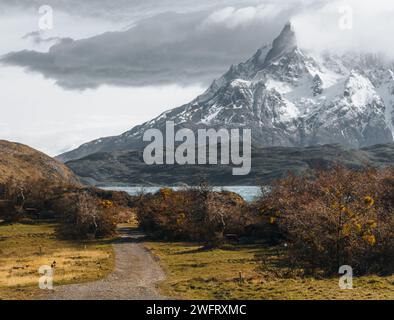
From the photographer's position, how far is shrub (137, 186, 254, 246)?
10044 cm

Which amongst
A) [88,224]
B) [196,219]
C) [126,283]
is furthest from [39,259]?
[196,219]

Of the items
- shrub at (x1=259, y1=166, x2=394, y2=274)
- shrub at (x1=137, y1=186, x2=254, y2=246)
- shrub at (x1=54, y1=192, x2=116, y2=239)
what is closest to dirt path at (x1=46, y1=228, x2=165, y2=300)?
shrub at (x1=259, y1=166, x2=394, y2=274)

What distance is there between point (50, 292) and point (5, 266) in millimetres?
27075

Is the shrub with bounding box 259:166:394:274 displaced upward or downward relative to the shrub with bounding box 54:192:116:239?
upward

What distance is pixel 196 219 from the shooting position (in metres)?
104

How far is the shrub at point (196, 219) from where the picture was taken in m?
100

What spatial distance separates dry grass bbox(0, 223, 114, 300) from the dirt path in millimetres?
1694

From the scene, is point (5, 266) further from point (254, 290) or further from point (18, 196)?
point (18, 196)

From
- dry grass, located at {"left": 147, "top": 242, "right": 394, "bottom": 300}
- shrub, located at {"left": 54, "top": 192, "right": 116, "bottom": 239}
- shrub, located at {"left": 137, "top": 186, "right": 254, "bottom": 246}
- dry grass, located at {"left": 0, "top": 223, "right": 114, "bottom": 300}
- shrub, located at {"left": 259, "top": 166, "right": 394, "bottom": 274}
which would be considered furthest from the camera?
shrub, located at {"left": 54, "top": 192, "right": 116, "bottom": 239}

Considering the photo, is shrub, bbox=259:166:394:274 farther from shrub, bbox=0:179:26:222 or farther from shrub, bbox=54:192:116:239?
shrub, bbox=0:179:26:222

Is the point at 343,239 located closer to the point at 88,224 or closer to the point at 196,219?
the point at 196,219

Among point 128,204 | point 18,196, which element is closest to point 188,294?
point 18,196

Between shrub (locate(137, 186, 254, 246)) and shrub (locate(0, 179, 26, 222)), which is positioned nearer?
shrub (locate(137, 186, 254, 246))

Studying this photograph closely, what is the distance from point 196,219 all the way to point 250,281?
52.2 meters
